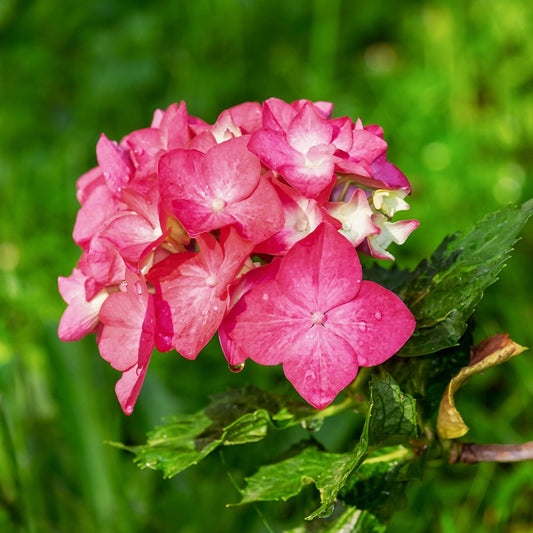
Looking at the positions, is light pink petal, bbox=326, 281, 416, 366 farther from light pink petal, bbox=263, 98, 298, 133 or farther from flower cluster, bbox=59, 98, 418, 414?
light pink petal, bbox=263, 98, 298, 133

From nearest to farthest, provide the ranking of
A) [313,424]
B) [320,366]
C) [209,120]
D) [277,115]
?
[320,366]
[277,115]
[313,424]
[209,120]

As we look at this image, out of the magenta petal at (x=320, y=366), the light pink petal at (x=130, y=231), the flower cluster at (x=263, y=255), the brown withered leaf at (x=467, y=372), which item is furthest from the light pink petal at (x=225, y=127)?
the brown withered leaf at (x=467, y=372)

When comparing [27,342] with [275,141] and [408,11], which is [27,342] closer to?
[275,141]

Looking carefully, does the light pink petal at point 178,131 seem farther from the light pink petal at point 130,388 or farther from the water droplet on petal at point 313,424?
the water droplet on petal at point 313,424

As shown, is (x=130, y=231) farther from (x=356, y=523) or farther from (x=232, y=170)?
(x=356, y=523)

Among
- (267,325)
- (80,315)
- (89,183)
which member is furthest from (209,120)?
(267,325)

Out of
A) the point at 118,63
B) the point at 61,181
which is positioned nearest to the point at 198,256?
the point at 61,181
